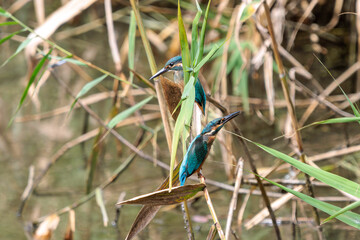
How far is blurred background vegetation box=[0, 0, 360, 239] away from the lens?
66.4 inches

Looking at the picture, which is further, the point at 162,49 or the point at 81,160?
the point at 162,49

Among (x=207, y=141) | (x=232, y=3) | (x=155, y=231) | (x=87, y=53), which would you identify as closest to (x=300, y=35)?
(x=232, y=3)

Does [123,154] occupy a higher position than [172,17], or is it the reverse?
[172,17]

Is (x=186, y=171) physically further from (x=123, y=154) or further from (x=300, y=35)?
(x=300, y=35)

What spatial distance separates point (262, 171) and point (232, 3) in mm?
1101

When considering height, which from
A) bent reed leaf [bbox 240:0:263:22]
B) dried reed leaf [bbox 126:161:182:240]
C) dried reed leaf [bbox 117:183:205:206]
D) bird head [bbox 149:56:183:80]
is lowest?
dried reed leaf [bbox 126:161:182:240]

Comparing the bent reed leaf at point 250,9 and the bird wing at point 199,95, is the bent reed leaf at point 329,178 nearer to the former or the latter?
the bird wing at point 199,95

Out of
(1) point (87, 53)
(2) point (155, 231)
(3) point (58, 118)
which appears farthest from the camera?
(1) point (87, 53)

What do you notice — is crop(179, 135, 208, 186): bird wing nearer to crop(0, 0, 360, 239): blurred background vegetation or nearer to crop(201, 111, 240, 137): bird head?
crop(201, 111, 240, 137): bird head

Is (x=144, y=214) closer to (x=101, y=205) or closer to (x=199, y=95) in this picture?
(x=199, y=95)

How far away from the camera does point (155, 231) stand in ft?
5.44

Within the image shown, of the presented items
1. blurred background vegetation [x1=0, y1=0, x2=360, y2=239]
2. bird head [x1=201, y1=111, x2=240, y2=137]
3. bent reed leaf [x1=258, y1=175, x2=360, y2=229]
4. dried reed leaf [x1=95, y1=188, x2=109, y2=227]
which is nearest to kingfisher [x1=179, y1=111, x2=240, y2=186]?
bird head [x1=201, y1=111, x2=240, y2=137]

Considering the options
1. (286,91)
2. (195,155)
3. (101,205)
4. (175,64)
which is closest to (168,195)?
(195,155)

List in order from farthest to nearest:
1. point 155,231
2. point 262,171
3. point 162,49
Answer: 1. point 162,49
2. point 262,171
3. point 155,231
